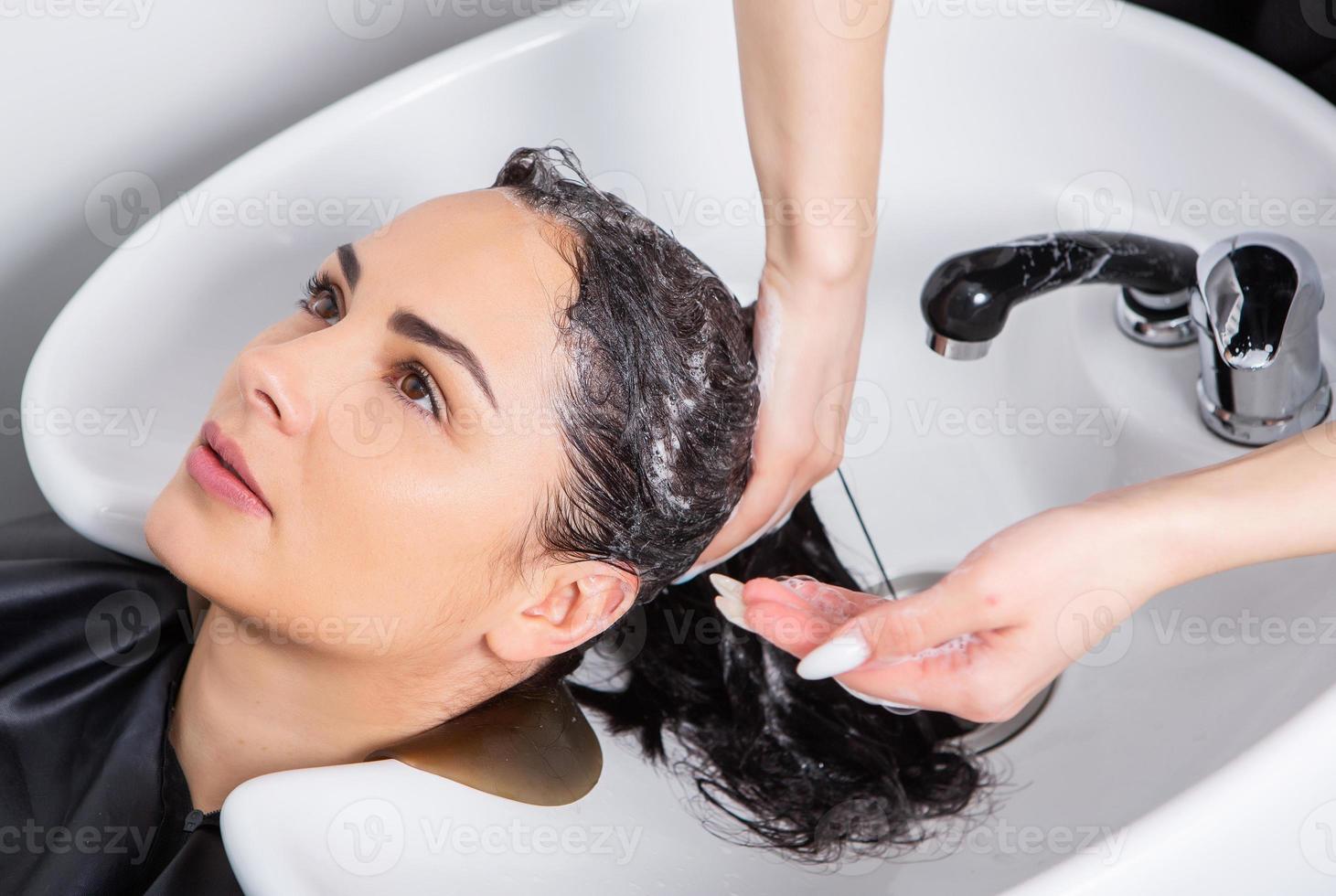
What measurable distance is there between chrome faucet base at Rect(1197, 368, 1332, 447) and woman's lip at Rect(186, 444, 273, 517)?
34.2 inches

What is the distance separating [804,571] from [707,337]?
1.19 ft

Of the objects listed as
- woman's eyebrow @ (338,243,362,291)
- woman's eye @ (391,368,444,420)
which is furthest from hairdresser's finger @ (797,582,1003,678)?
woman's eyebrow @ (338,243,362,291)

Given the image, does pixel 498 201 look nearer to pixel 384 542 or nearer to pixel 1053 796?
pixel 384 542

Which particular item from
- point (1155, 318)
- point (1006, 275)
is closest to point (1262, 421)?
point (1155, 318)

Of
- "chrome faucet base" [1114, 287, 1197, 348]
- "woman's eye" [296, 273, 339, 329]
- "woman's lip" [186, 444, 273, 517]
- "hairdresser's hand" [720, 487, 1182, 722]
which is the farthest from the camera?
"chrome faucet base" [1114, 287, 1197, 348]

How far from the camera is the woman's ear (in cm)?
103

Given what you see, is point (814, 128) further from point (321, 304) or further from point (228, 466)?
point (228, 466)

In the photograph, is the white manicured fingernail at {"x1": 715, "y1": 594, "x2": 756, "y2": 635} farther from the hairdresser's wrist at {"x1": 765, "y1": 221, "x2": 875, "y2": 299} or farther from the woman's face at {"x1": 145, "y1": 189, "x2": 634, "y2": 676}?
the hairdresser's wrist at {"x1": 765, "y1": 221, "x2": 875, "y2": 299}

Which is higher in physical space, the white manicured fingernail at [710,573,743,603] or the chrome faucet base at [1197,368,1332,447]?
the chrome faucet base at [1197,368,1332,447]

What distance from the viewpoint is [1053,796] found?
1.12 meters

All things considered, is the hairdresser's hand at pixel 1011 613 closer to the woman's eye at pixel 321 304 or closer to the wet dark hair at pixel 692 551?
the wet dark hair at pixel 692 551

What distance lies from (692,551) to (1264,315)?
1.72 ft

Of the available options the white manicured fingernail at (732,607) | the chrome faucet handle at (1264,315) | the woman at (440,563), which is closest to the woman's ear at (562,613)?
the woman at (440,563)

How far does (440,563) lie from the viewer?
96 cm
